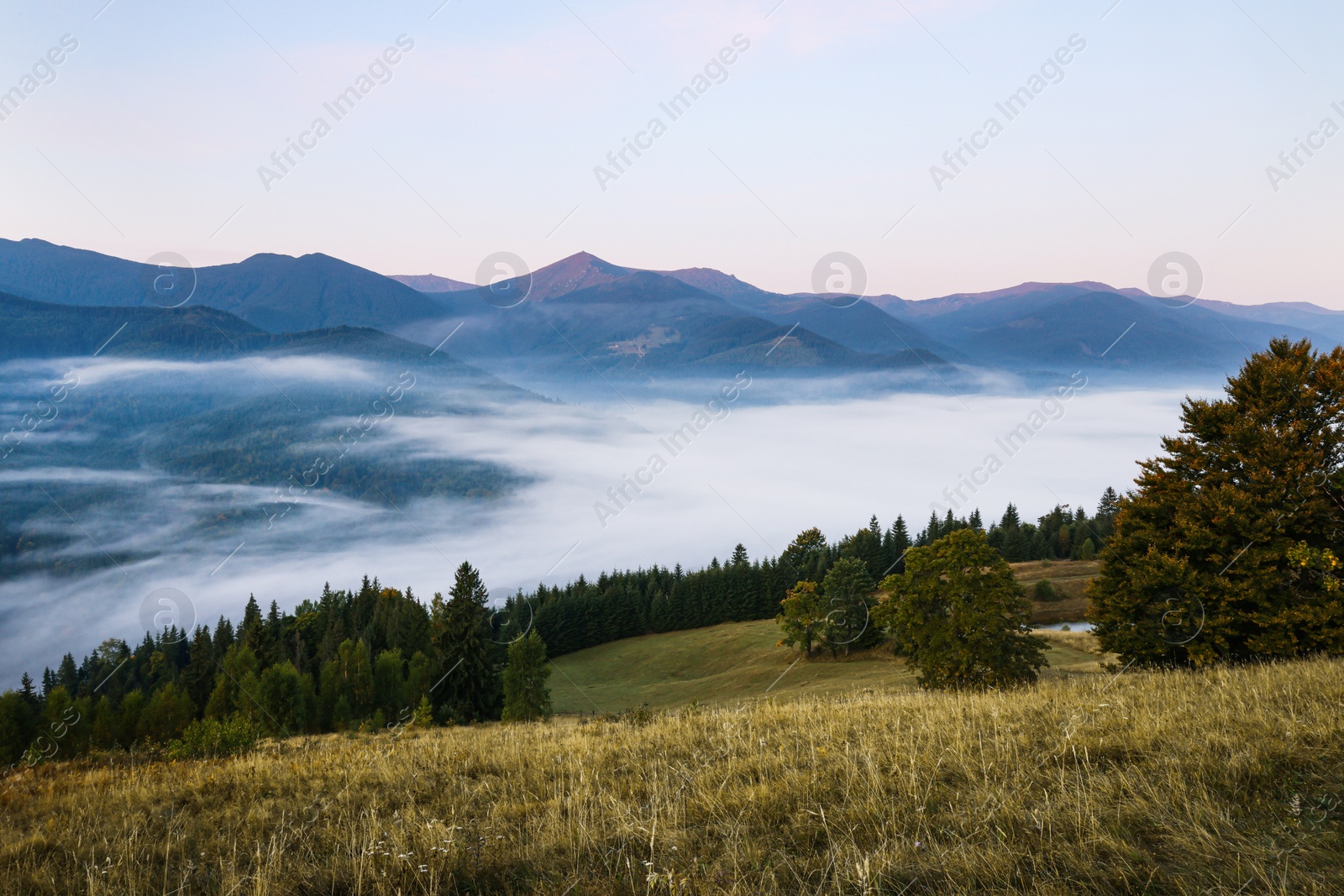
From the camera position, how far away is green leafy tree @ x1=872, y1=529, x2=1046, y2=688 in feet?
108

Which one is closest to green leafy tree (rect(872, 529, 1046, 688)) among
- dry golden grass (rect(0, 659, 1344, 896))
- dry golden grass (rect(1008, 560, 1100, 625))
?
dry golden grass (rect(0, 659, 1344, 896))

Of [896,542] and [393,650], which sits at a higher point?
[896,542]

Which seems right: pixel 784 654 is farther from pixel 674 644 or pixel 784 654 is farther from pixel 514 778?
pixel 514 778

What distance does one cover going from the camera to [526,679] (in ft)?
190

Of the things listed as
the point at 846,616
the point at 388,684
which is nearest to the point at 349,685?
the point at 388,684

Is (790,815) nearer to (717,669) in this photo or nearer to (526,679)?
(526,679)

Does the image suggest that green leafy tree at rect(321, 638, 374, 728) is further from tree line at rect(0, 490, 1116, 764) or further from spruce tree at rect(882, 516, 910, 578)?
spruce tree at rect(882, 516, 910, 578)

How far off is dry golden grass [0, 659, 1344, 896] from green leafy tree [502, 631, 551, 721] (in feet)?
166

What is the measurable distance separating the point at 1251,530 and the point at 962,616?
12.4m

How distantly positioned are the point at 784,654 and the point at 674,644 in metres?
29.8

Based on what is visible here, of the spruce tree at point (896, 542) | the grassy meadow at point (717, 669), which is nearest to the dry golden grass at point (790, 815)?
the grassy meadow at point (717, 669)

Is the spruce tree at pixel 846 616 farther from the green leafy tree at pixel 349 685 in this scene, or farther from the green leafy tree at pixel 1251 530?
the green leafy tree at pixel 349 685

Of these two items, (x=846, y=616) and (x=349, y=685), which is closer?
(x=349, y=685)

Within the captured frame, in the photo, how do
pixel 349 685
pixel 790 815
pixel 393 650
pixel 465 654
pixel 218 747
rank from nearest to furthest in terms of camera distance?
→ pixel 790 815 < pixel 218 747 < pixel 465 654 < pixel 349 685 < pixel 393 650
